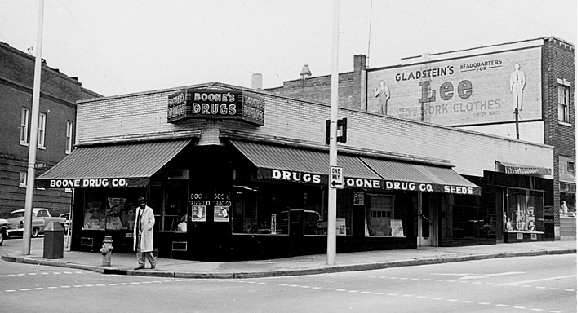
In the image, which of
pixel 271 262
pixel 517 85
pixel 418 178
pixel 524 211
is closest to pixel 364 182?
Result: pixel 418 178

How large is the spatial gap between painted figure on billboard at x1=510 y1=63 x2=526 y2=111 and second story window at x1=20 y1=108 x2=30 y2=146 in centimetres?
2583

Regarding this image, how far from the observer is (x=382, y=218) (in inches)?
1011

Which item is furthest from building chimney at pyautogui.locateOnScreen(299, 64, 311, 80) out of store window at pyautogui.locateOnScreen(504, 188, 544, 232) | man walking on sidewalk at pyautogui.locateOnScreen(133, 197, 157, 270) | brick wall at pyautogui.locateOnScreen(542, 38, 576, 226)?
man walking on sidewalk at pyautogui.locateOnScreen(133, 197, 157, 270)

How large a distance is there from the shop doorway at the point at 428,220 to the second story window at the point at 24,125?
2303cm

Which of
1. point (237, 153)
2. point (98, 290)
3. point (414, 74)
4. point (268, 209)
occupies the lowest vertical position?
point (98, 290)

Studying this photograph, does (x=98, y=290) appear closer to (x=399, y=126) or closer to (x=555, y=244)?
(x=399, y=126)

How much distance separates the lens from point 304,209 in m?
22.5

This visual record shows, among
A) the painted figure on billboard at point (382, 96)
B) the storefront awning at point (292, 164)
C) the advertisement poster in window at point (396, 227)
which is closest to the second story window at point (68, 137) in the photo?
the painted figure on billboard at point (382, 96)

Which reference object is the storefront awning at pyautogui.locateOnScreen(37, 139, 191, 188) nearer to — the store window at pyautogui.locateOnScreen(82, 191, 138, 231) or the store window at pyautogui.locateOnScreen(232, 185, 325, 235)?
the store window at pyautogui.locateOnScreen(82, 191, 138, 231)

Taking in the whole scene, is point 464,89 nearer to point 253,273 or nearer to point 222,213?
point 222,213

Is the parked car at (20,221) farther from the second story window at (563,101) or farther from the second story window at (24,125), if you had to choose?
the second story window at (563,101)

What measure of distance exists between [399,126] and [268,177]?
29.5 feet

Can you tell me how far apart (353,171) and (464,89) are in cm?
1587

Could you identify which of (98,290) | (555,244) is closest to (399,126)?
(555,244)
